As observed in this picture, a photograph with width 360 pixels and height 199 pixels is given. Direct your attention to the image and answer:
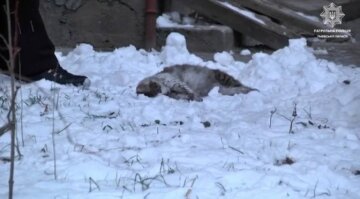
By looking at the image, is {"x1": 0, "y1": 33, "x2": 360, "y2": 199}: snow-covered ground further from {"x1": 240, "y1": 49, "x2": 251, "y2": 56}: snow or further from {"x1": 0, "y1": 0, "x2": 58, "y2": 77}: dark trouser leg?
{"x1": 240, "y1": 49, "x2": 251, "y2": 56}: snow

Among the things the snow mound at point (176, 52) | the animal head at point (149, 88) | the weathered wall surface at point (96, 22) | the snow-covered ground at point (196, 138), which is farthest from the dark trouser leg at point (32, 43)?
the weathered wall surface at point (96, 22)

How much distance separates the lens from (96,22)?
8344mm

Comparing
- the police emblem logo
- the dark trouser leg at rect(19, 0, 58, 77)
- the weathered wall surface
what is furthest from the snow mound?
the police emblem logo

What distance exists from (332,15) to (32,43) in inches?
187

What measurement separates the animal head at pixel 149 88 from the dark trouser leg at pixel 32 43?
35.9 inches

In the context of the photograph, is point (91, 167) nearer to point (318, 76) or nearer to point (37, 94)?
point (37, 94)

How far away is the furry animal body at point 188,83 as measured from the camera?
233 inches

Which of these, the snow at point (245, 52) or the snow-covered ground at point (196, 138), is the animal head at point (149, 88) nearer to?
the snow-covered ground at point (196, 138)

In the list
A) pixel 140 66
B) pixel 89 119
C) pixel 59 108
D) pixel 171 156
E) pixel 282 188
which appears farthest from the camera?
pixel 140 66

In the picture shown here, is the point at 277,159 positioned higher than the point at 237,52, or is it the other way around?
the point at 237,52

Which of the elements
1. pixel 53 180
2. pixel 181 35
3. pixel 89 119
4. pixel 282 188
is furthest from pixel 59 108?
pixel 181 35

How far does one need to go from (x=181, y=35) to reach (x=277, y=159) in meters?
4.30

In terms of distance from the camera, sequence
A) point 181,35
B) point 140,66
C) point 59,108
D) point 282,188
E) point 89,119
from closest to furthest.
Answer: point 282,188, point 89,119, point 59,108, point 140,66, point 181,35

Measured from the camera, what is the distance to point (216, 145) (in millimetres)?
4203
